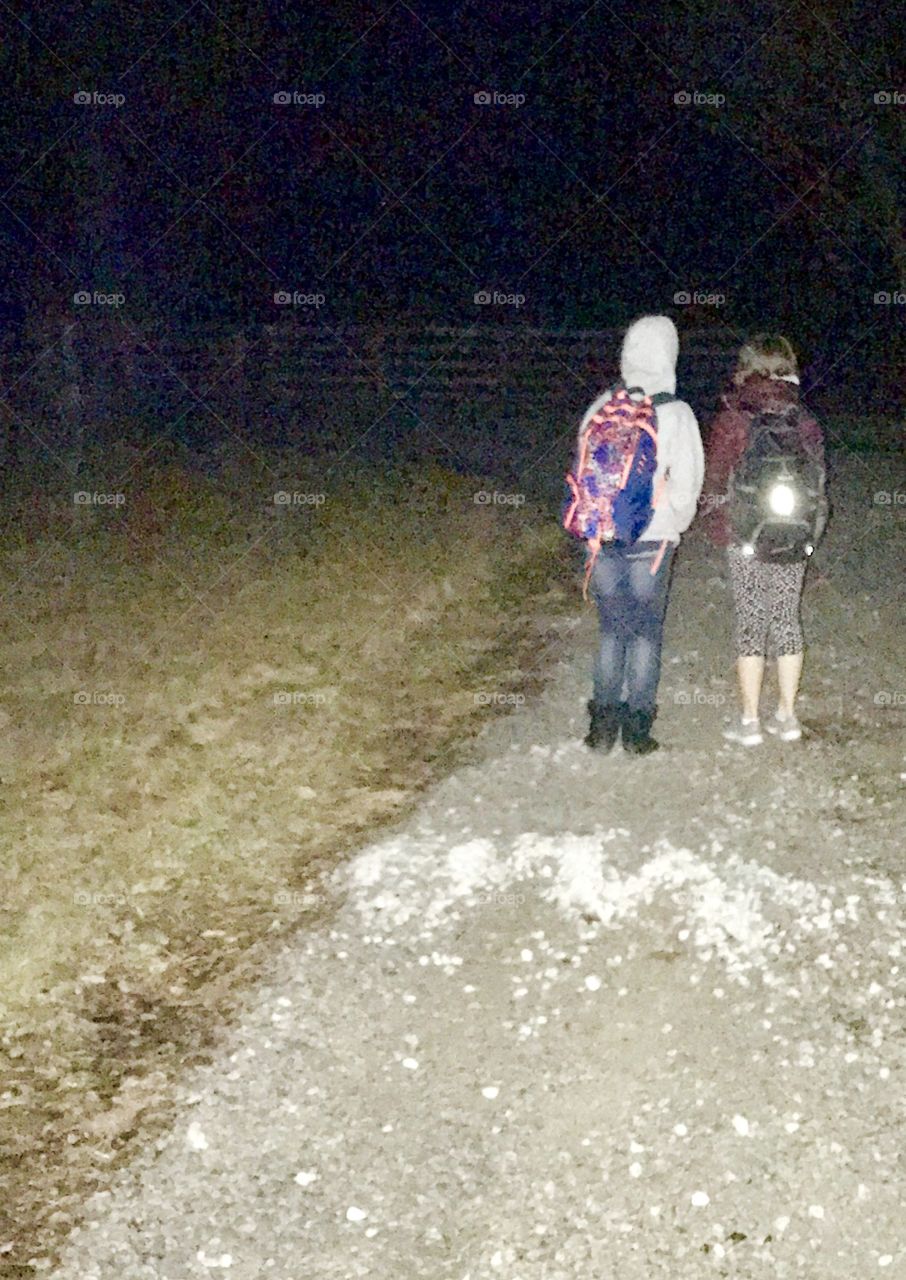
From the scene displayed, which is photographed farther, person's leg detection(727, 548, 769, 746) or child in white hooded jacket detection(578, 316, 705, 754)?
person's leg detection(727, 548, 769, 746)

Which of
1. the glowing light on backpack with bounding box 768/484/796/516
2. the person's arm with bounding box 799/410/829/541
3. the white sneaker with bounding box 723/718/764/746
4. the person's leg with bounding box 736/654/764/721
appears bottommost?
the white sneaker with bounding box 723/718/764/746

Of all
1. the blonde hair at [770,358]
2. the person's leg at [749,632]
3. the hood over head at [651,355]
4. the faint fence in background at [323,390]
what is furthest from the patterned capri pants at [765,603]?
the faint fence in background at [323,390]

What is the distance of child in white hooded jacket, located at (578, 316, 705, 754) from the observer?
19.3 ft

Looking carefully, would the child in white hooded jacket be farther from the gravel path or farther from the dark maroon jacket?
the gravel path

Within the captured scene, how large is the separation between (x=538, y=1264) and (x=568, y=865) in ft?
7.02

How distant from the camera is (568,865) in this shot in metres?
5.36

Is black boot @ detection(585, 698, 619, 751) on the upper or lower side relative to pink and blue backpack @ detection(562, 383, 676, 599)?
lower

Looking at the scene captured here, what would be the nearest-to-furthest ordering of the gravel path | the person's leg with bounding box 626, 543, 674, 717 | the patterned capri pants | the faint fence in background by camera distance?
1. the gravel path
2. the person's leg with bounding box 626, 543, 674, 717
3. the patterned capri pants
4. the faint fence in background

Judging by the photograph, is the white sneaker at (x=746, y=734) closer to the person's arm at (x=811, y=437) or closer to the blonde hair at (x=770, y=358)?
the person's arm at (x=811, y=437)

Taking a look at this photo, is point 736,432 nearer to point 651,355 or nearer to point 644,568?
point 651,355

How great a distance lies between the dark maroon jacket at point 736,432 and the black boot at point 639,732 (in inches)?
36.8

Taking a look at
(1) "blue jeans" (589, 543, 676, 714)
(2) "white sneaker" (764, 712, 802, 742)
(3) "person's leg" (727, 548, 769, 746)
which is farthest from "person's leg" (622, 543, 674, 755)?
(2) "white sneaker" (764, 712, 802, 742)

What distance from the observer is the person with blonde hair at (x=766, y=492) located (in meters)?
6.04

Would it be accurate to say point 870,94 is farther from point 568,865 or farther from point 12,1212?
point 12,1212
